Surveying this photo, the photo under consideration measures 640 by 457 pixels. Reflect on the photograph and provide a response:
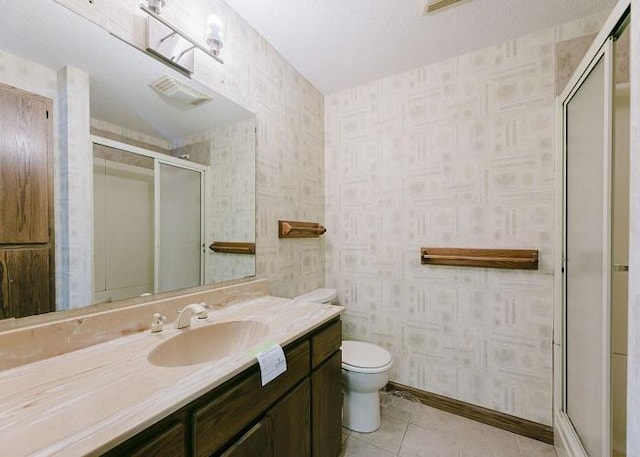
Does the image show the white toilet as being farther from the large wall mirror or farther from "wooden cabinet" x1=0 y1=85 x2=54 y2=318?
"wooden cabinet" x1=0 y1=85 x2=54 y2=318

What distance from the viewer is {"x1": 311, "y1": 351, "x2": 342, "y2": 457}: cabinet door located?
1.15 m

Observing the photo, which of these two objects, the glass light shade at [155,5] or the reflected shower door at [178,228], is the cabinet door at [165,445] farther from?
the glass light shade at [155,5]

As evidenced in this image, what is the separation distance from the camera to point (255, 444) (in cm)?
84

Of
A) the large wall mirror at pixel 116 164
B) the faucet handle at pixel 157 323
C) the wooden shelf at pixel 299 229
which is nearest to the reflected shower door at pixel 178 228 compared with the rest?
the large wall mirror at pixel 116 164

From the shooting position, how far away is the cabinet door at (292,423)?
3.04 feet

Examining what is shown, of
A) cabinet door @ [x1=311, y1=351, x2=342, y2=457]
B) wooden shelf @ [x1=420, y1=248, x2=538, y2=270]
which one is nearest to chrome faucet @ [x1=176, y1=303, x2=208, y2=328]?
cabinet door @ [x1=311, y1=351, x2=342, y2=457]

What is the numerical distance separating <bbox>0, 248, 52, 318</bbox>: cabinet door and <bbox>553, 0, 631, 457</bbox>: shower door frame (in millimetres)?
1910

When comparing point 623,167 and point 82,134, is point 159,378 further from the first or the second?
point 623,167

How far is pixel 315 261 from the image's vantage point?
2.15m

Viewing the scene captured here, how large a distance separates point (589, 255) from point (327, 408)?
134 cm

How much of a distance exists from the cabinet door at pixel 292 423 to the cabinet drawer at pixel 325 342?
0.34ft

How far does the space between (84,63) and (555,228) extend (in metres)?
2.29

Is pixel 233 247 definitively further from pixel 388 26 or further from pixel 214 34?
pixel 388 26

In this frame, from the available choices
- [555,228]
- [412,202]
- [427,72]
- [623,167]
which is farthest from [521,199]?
[427,72]
